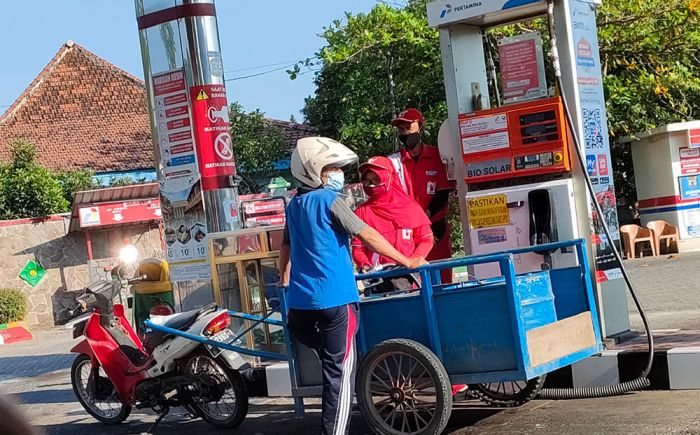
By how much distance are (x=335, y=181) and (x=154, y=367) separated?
2654mm

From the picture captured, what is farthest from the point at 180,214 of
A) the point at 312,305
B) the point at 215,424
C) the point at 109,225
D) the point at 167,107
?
the point at 109,225

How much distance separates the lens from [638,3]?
55.2ft

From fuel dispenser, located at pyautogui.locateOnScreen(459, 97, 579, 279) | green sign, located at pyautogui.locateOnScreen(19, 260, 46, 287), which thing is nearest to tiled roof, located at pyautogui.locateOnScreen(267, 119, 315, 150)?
green sign, located at pyautogui.locateOnScreen(19, 260, 46, 287)

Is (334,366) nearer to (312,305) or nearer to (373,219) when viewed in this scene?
(312,305)

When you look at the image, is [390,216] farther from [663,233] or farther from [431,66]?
[663,233]

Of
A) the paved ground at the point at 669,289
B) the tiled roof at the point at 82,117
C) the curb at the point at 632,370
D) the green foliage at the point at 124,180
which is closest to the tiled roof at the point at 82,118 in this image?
the tiled roof at the point at 82,117

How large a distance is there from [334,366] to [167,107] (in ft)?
16.2

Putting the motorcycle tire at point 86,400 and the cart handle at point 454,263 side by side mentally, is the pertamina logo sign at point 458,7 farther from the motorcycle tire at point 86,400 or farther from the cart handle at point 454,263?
the motorcycle tire at point 86,400

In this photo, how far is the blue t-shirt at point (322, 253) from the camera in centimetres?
595

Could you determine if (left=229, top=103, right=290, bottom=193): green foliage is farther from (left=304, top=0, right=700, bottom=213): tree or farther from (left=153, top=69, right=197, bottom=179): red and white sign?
(left=153, top=69, right=197, bottom=179): red and white sign

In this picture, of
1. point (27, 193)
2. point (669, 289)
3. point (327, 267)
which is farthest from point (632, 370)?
point (27, 193)

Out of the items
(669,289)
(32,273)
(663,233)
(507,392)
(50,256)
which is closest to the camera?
(507,392)

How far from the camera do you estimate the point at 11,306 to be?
20.9 m

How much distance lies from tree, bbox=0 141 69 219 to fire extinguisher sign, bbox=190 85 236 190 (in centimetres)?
1746
